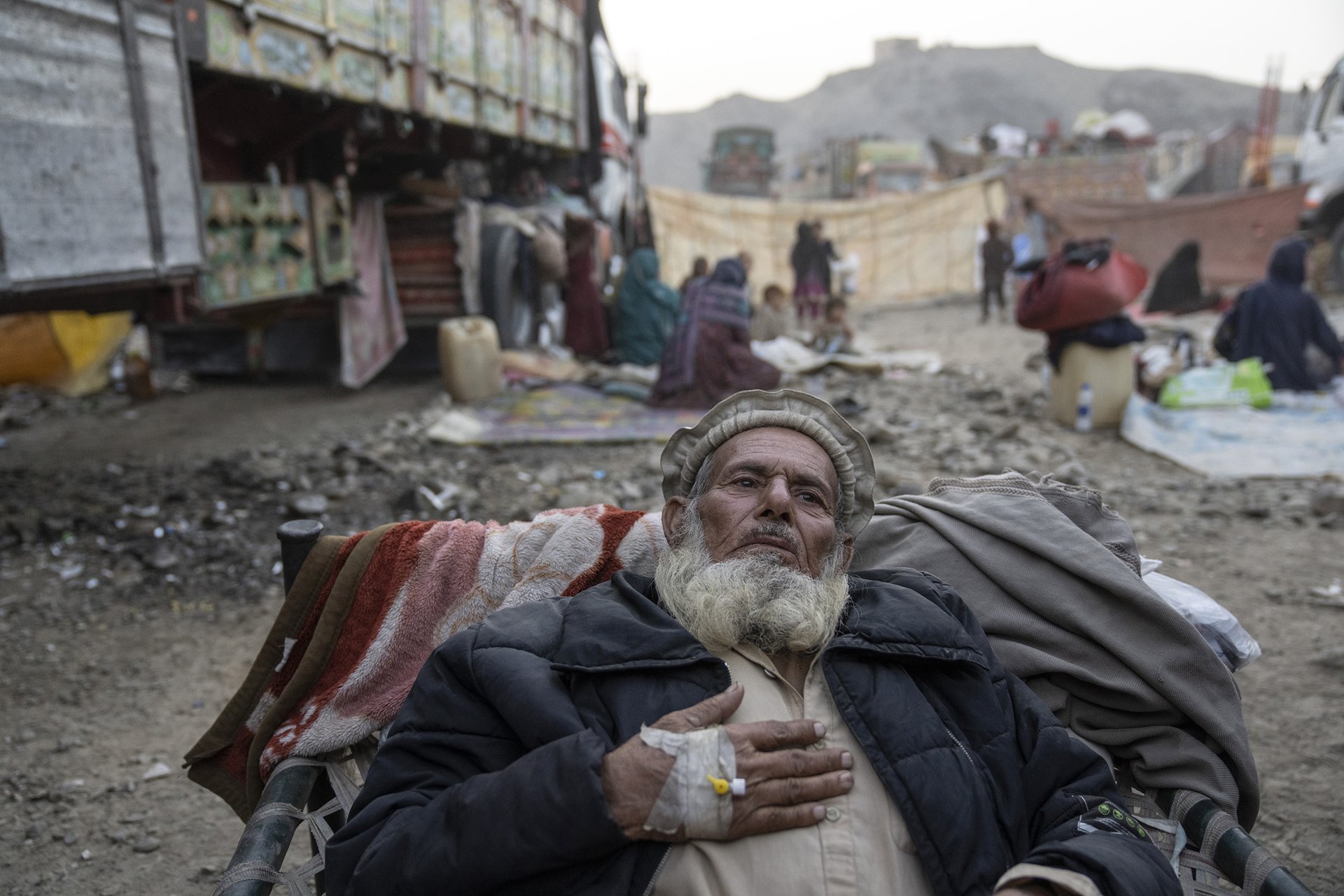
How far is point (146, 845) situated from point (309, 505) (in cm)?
244

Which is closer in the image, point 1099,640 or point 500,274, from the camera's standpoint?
point 1099,640

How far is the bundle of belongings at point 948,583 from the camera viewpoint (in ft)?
5.95

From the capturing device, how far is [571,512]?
2260 millimetres

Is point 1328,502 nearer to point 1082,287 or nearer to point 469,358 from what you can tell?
point 1082,287

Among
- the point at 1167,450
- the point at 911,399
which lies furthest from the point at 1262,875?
the point at 911,399

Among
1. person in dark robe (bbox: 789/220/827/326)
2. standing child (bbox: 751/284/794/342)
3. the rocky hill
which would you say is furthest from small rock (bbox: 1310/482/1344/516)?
the rocky hill

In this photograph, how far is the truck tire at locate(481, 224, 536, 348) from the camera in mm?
9211

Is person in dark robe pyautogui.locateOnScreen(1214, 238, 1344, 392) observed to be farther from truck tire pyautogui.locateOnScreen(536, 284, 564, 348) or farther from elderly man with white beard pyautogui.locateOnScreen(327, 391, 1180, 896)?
elderly man with white beard pyautogui.locateOnScreen(327, 391, 1180, 896)

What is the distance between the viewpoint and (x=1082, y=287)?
683 centimetres

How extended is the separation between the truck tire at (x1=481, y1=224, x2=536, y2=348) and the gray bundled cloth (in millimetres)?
7691

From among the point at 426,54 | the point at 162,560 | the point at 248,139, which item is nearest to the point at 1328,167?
the point at 426,54

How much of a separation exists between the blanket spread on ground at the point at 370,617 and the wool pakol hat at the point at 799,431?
25 centimetres

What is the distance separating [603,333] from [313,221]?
475 cm

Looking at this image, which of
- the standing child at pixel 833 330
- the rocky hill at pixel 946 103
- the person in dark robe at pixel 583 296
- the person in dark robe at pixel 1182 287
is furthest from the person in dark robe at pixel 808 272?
the rocky hill at pixel 946 103
